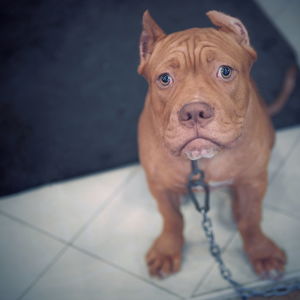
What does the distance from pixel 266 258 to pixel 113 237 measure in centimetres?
80

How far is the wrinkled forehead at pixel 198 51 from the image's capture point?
1.46m

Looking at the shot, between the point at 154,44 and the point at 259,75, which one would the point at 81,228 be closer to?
the point at 154,44

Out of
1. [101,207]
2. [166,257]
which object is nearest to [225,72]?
[166,257]

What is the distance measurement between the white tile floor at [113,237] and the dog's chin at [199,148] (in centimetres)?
81

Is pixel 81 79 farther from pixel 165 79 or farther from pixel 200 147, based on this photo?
pixel 200 147

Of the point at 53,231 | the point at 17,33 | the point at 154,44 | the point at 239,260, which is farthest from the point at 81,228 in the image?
the point at 17,33

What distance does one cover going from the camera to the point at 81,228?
2406 millimetres

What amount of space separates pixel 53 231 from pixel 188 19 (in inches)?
76.7

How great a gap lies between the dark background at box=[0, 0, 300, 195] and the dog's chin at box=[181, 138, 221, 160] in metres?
1.22

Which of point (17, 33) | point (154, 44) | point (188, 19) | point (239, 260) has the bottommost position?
point (239, 260)

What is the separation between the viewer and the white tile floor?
2090 millimetres

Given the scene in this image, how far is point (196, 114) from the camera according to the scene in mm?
1382

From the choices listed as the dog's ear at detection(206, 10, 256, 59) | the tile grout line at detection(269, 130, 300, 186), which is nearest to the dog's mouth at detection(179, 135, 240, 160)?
the dog's ear at detection(206, 10, 256, 59)

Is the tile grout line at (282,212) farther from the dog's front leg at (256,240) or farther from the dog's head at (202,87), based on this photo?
the dog's head at (202,87)
